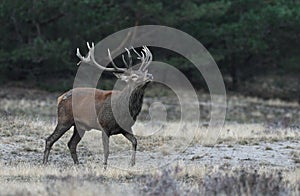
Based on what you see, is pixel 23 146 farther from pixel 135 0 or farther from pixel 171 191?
pixel 135 0

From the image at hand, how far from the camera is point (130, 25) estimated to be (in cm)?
3309

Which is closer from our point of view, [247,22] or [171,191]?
[171,191]

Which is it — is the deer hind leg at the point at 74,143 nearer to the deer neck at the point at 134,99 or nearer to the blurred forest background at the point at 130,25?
the deer neck at the point at 134,99

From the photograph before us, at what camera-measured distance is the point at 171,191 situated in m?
9.32

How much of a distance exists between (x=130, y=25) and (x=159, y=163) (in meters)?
19.3

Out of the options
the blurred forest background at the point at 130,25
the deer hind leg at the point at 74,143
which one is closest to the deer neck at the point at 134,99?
the deer hind leg at the point at 74,143

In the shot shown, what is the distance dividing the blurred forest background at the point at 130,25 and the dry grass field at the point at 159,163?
11293 mm

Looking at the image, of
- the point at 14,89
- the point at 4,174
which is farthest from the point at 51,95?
the point at 4,174

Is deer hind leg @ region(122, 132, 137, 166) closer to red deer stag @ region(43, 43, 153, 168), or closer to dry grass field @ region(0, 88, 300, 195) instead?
red deer stag @ region(43, 43, 153, 168)

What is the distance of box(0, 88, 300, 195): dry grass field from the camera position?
384 inches

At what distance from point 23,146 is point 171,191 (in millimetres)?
7967

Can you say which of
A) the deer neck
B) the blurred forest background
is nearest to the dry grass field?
the deer neck

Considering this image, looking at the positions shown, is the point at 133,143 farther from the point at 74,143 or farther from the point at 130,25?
the point at 130,25

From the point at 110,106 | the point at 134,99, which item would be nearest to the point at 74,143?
the point at 110,106
